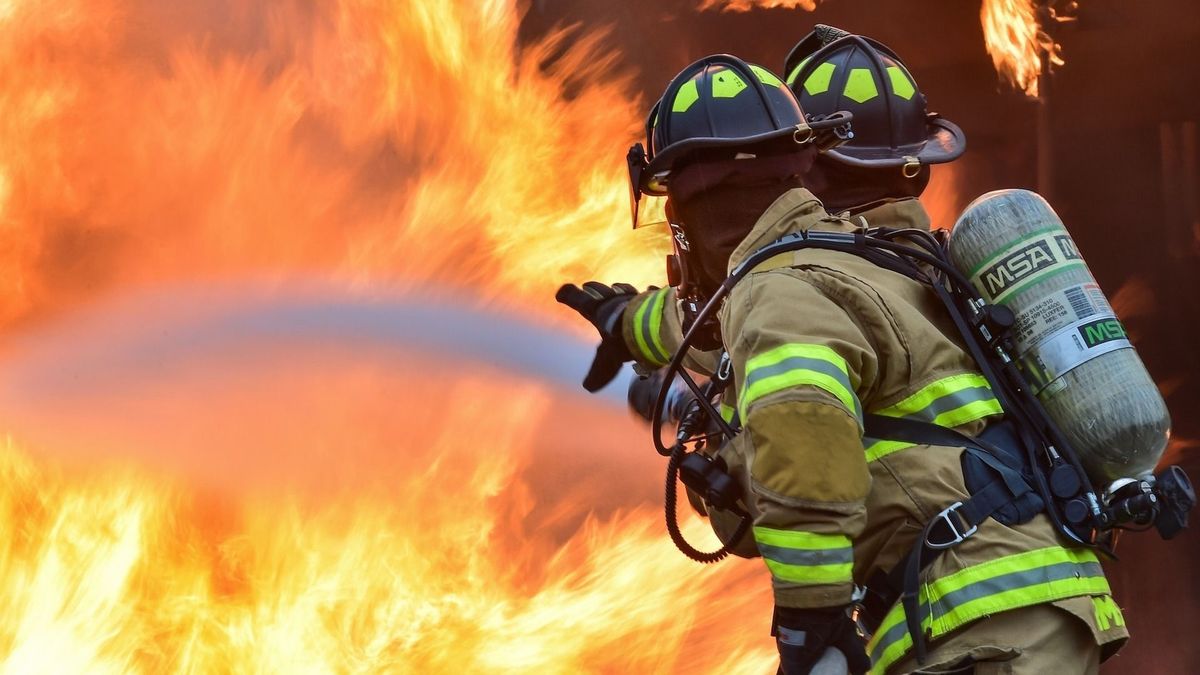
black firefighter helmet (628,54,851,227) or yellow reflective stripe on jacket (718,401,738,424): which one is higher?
black firefighter helmet (628,54,851,227)

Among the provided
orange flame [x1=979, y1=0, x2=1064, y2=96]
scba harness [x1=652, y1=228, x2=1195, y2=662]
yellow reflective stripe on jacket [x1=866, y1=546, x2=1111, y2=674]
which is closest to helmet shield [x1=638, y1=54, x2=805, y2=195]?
scba harness [x1=652, y1=228, x2=1195, y2=662]

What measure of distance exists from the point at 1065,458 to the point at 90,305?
355 cm

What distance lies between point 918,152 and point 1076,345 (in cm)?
118

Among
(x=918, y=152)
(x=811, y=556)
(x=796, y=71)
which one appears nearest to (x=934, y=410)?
(x=811, y=556)

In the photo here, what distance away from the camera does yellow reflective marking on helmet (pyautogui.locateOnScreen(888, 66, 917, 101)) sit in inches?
161

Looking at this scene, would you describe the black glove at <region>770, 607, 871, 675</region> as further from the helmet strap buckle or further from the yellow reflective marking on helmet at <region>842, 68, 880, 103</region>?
the yellow reflective marking on helmet at <region>842, 68, 880, 103</region>

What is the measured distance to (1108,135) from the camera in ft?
18.4

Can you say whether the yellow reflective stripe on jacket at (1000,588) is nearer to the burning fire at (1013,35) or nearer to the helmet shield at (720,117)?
the helmet shield at (720,117)

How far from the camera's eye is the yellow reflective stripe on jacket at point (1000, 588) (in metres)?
2.78

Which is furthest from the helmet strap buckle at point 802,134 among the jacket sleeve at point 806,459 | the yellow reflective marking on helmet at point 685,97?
the jacket sleeve at point 806,459

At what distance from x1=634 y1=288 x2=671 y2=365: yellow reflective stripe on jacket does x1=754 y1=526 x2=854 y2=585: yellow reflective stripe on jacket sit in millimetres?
1269

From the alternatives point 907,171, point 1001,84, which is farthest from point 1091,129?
point 907,171

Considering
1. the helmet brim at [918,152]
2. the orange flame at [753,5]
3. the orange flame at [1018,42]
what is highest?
the orange flame at [753,5]

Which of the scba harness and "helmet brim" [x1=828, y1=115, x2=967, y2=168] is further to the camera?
"helmet brim" [x1=828, y1=115, x2=967, y2=168]
